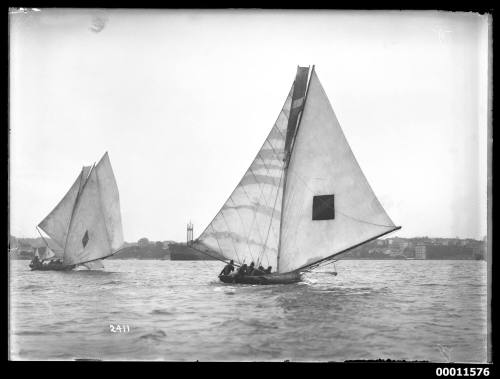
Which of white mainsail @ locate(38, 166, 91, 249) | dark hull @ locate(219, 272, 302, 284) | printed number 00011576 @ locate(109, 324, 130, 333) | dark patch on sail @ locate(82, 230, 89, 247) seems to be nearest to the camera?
printed number 00011576 @ locate(109, 324, 130, 333)

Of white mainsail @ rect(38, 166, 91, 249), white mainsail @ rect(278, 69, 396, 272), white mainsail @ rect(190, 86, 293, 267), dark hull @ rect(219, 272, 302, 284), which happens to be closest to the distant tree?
white mainsail @ rect(38, 166, 91, 249)

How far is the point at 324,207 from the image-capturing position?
49.5 ft

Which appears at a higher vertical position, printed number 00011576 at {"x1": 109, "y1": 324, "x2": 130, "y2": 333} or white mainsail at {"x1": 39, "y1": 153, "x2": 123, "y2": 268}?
white mainsail at {"x1": 39, "y1": 153, "x2": 123, "y2": 268}

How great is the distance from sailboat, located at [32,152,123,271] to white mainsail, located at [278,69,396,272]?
184 inches

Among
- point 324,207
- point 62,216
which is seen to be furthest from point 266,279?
point 62,216

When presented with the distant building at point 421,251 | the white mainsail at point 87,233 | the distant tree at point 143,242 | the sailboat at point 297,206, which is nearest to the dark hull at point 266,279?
the sailboat at point 297,206

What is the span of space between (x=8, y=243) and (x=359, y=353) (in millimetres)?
6327

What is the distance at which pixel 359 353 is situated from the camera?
1017 centimetres

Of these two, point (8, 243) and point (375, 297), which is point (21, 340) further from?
point (375, 297)

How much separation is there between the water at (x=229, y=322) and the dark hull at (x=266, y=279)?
10.1 feet

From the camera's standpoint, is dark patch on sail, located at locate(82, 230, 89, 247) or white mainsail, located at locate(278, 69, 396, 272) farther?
dark patch on sail, located at locate(82, 230, 89, 247)

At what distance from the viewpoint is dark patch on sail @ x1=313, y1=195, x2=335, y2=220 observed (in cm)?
1507

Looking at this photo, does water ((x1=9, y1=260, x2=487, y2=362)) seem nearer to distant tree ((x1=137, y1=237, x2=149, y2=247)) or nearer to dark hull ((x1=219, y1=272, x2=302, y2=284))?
distant tree ((x1=137, y1=237, x2=149, y2=247))
